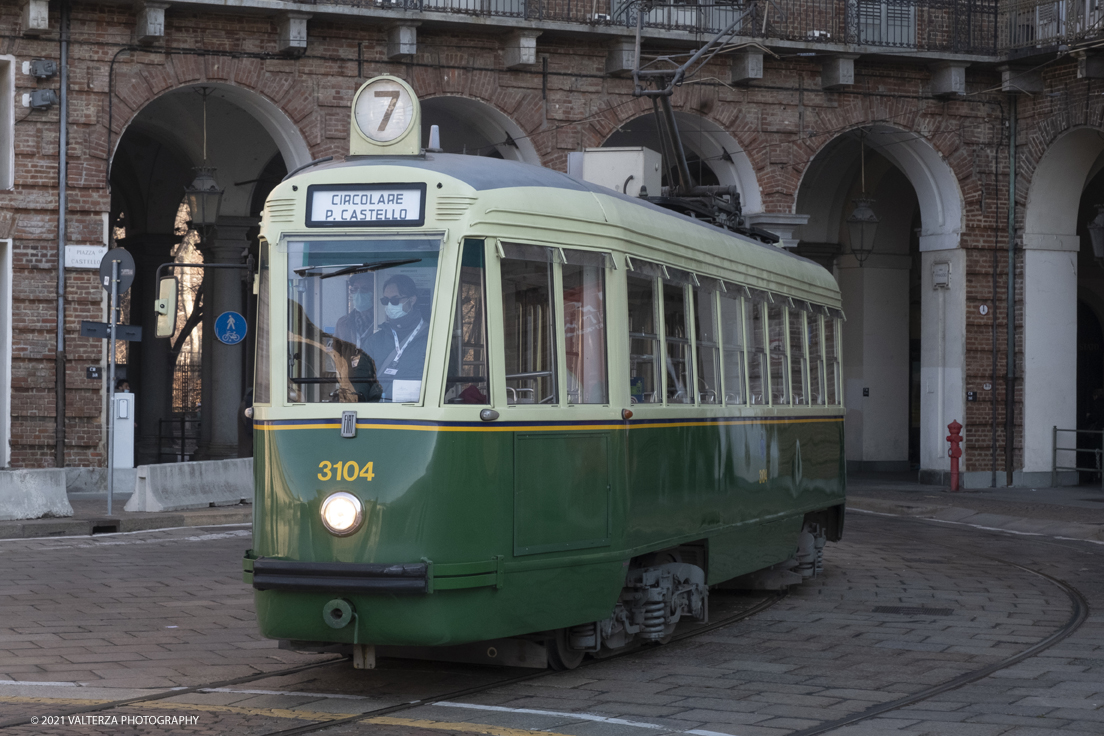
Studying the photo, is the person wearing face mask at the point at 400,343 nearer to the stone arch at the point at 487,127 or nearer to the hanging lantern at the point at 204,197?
the stone arch at the point at 487,127

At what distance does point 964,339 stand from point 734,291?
14.4 m

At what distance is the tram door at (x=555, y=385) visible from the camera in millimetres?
7375

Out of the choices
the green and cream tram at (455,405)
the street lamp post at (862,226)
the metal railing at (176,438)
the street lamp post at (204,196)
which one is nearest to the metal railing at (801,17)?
the street lamp post at (862,226)

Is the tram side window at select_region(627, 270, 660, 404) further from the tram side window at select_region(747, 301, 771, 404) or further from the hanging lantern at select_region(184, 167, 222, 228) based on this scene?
the hanging lantern at select_region(184, 167, 222, 228)

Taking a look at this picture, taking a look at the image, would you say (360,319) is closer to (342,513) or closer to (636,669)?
(342,513)

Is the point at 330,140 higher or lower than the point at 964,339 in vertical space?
higher

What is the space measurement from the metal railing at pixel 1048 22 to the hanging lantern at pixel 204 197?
1209 cm

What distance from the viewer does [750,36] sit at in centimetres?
2203

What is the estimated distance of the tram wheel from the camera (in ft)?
26.1

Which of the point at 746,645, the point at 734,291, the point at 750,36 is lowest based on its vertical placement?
the point at 746,645

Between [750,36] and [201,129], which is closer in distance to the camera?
[750,36]

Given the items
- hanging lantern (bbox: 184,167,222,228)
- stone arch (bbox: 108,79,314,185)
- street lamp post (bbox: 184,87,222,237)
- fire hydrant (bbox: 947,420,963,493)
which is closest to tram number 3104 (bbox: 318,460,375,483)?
stone arch (bbox: 108,79,314,185)

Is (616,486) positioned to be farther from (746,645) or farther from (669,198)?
(669,198)

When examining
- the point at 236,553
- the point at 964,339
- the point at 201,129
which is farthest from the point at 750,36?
the point at 236,553
